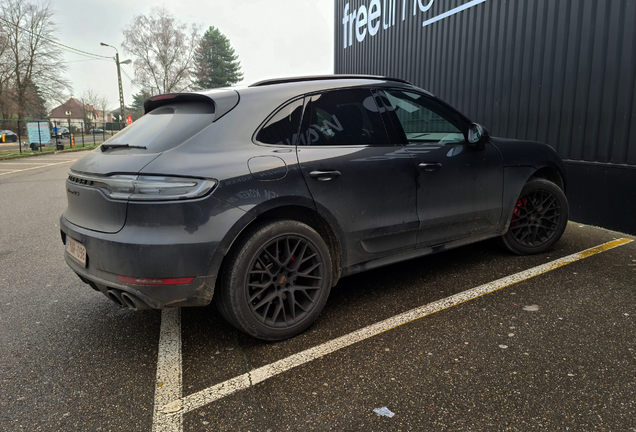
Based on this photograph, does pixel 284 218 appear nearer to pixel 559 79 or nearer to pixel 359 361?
pixel 359 361

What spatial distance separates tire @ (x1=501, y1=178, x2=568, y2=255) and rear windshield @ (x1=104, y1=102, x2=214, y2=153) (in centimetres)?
292

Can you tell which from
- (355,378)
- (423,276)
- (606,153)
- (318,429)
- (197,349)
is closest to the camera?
(318,429)

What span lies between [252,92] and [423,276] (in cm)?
216

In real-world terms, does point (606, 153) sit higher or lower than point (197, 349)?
higher

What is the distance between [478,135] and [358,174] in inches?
49.1

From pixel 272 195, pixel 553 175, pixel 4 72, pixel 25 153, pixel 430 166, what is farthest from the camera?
pixel 4 72

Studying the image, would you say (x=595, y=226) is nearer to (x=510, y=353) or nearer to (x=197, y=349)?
(x=510, y=353)

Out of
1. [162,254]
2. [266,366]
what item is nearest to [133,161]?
[162,254]

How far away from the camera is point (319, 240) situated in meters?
2.85

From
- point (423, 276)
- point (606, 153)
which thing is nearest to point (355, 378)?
point (423, 276)

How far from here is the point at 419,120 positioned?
3.60m

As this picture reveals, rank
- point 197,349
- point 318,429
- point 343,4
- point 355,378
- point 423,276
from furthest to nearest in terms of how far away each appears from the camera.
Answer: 1. point 343,4
2. point 423,276
3. point 197,349
4. point 355,378
5. point 318,429

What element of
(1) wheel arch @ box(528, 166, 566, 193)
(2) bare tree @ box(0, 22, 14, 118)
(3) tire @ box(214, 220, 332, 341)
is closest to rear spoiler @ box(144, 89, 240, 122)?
(3) tire @ box(214, 220, 332, 341)

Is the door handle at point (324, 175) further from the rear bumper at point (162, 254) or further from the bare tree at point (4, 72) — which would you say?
the bare tree at point (4, 72)
